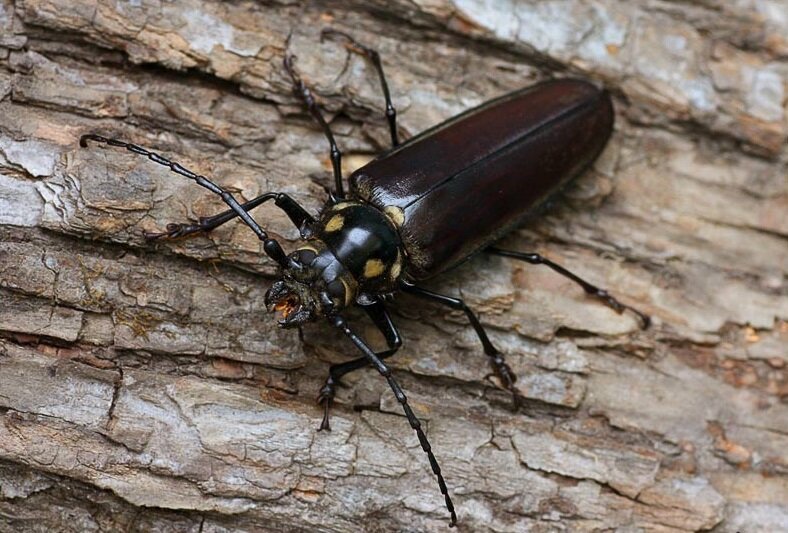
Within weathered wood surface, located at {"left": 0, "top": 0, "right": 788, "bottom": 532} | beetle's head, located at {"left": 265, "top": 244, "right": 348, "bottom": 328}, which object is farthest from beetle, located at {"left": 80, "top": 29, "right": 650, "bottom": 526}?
weathered wood surface, located at {"left": 0, "top": 0, "right": 788, "bottom": 532}

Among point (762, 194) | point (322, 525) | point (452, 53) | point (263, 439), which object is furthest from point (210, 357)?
point (762, 194)

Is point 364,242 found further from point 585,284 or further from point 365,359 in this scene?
point 585,284

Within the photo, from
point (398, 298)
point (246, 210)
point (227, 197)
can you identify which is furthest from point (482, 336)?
point (227, 197)

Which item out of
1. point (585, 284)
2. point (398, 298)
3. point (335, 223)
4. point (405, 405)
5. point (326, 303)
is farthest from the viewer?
point (585, 284)

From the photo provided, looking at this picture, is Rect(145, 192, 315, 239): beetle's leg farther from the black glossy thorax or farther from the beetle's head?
the beetle's head

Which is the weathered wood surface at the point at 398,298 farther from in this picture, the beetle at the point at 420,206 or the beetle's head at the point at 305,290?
the beetle's head at the point at 305,290
